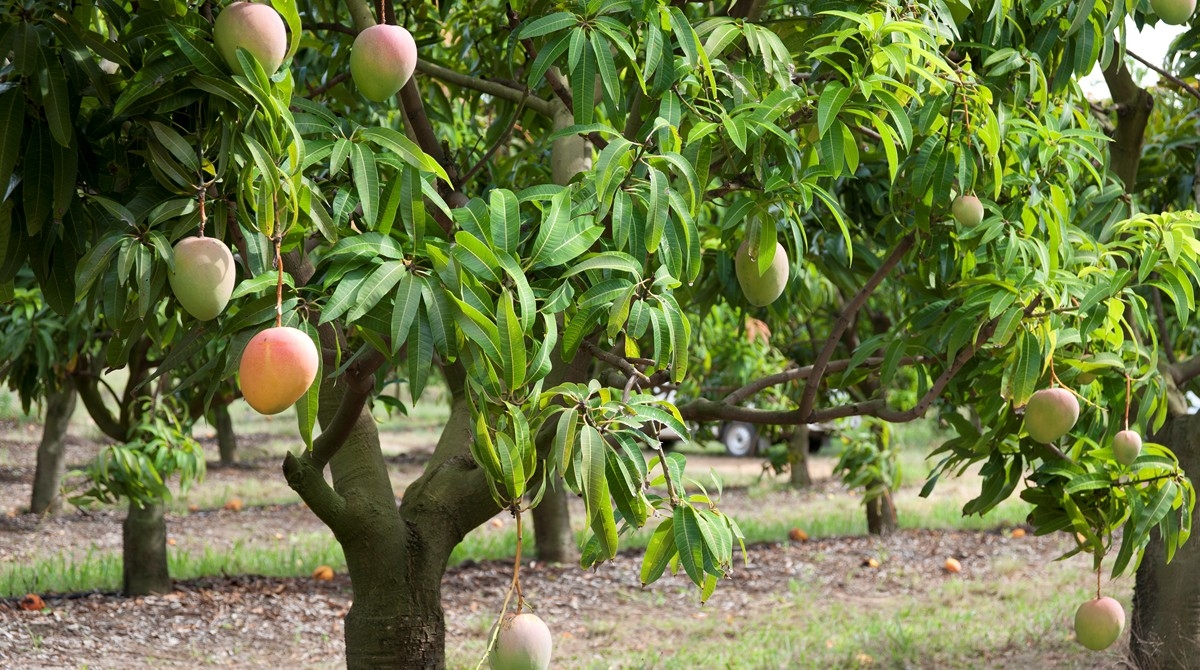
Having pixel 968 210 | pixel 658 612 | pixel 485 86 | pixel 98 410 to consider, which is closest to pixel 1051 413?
pixel 968 210

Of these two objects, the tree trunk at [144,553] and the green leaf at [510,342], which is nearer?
the green leaf at [510,342]

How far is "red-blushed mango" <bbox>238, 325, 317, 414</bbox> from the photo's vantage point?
1.25 metres

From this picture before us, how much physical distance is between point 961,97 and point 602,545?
1.18 meters

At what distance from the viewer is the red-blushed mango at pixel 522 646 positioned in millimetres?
1496

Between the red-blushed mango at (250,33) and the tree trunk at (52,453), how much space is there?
629 centimetres

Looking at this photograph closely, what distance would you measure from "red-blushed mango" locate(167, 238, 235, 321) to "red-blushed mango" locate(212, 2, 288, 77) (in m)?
0.22

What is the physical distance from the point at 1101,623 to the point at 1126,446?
0.46 meters

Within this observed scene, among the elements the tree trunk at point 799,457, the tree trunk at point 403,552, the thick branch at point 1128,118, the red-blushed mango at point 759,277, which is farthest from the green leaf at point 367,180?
the tree trunk at point 799,457

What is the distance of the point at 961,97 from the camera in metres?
2.11

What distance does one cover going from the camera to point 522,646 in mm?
1494

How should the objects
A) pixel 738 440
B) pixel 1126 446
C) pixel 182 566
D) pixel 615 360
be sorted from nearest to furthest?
pixel 615 360
pixel 1126 446
pixel 182 566
pixel 738 440

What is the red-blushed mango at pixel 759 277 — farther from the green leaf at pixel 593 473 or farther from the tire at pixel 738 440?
the tire at pixel 738 440

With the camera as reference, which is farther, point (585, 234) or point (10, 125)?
point (585, 234)

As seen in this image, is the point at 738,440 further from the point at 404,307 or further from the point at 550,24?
the point at 404,307
